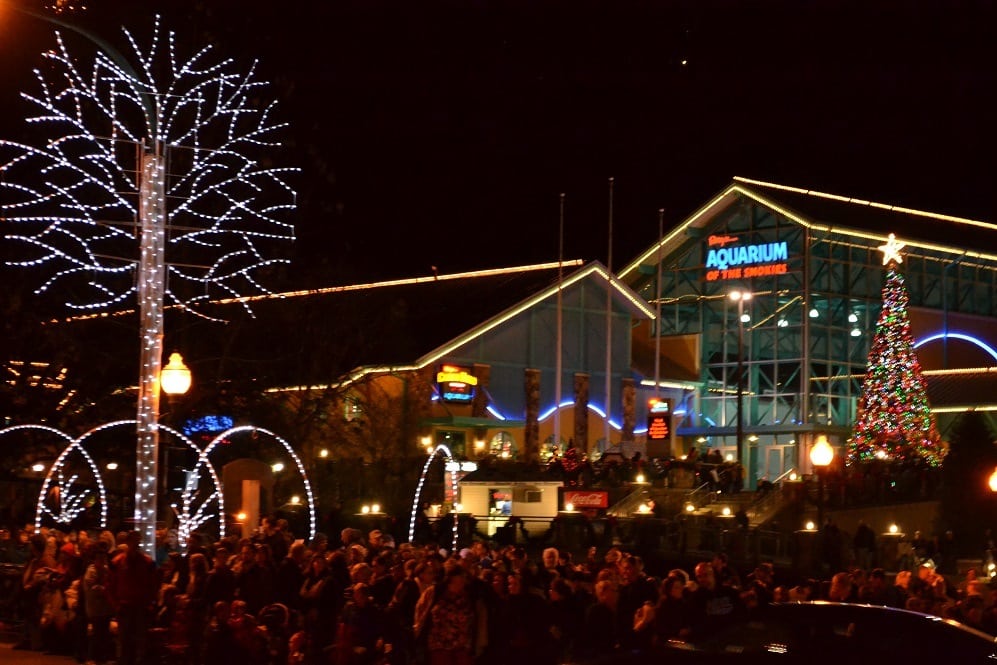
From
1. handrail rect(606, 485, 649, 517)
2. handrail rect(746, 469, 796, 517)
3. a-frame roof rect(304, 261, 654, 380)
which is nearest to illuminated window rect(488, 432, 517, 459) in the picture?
a-frame roof rect(304, 261, 654, 380)

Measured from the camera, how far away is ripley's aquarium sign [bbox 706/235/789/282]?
58781 mm

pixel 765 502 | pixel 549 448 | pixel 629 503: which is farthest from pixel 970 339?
pixel 629 503

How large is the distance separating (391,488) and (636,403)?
64.6 feet

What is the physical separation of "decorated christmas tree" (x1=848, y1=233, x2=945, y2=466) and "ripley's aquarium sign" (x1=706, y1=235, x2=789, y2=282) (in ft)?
45.5

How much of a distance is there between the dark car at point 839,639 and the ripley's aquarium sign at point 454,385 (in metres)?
39.2

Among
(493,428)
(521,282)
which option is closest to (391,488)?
(493,428)

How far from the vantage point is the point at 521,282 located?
5762 cm

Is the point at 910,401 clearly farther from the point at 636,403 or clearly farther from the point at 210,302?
the point at 210,302

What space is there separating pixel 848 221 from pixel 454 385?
61.8 feet

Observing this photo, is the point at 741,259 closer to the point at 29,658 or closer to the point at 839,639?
the point at 29,658

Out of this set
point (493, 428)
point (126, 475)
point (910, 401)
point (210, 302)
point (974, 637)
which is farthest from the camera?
point (493, 428)

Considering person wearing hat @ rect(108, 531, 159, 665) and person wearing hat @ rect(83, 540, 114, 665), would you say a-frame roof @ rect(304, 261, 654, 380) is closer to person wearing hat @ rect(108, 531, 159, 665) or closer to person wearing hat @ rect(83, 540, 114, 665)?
person wearing hat @ rect(83, 540, 114, 665)

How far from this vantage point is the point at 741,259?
60.4 m

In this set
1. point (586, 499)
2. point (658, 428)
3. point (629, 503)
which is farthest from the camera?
point (658, 428)
